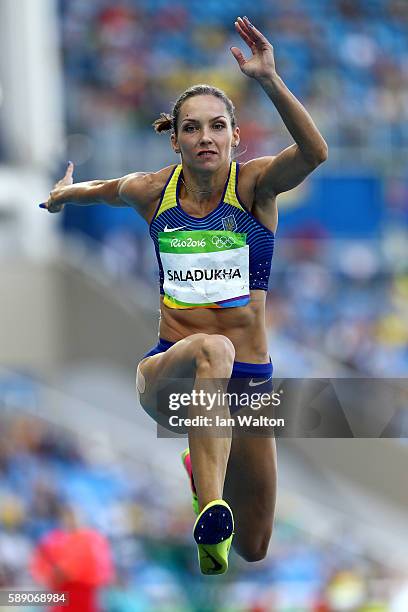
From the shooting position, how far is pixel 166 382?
5.50 meters

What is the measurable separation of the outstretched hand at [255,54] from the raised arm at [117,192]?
85 cm

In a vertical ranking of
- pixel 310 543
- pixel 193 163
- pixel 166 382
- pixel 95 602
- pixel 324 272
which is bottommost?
pixel 310 543

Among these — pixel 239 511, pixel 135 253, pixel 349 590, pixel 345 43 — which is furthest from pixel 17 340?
pixel 239 511

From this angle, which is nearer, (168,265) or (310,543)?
(168,265)

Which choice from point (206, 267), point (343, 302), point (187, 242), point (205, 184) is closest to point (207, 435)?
point (206, 267)

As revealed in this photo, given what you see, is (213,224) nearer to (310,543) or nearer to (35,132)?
(310,543)

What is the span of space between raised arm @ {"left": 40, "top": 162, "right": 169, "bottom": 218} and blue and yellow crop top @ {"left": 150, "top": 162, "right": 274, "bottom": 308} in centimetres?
8

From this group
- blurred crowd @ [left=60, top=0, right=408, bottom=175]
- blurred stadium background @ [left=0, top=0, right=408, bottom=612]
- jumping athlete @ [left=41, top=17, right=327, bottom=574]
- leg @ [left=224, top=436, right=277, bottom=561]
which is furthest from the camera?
blurred crowd @ [left=60, top=0, right=408, bottom=175]

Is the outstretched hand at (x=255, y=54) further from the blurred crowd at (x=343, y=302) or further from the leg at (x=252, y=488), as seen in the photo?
the blurred crowd at (x=343, y=302)

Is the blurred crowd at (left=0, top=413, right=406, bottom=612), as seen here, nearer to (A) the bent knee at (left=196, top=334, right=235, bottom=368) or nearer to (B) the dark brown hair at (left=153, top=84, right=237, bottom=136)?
(A) the bent knee at (left=196, top=334, right=235, bottom=368)

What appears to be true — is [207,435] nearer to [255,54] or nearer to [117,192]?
[117,192]

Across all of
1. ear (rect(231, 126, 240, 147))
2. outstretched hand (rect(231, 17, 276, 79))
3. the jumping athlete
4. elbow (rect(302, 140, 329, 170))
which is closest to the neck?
the jumping athlete

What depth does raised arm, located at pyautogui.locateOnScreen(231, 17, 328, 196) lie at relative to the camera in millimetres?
4961

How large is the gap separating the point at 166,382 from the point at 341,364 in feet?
26.0
